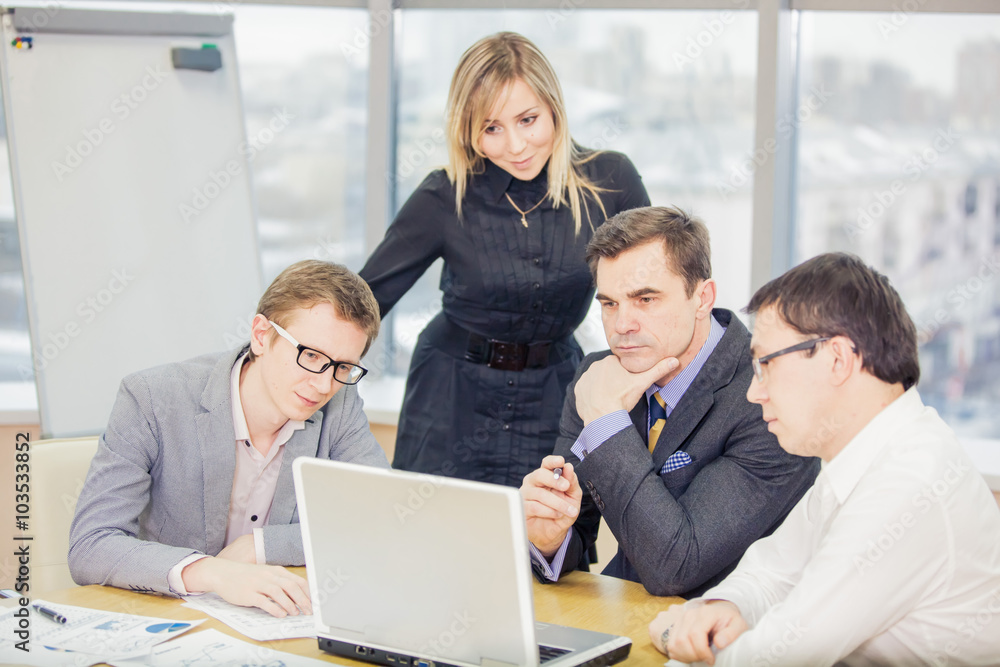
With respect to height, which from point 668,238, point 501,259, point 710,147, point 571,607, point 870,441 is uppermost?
point 710,147

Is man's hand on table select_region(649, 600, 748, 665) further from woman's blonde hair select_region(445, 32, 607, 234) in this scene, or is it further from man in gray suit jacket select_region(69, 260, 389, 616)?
woman's blonde hair select_region(445, 32, 607, 234)

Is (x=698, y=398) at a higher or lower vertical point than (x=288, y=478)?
higher

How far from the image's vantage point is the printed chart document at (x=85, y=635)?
134 centimetres

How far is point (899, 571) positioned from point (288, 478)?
3.79 ft

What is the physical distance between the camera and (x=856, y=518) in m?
1.29

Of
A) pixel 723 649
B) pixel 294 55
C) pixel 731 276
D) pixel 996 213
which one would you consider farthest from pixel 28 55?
pixel 996 213

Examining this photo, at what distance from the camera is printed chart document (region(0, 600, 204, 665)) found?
4.40 feet

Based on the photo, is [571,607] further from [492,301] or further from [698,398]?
[492,301]

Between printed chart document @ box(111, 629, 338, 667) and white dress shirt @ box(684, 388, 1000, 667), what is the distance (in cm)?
61

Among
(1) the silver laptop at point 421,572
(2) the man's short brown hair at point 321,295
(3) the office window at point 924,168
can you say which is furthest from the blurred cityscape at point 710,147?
(1) the silver laptop at point 421,572

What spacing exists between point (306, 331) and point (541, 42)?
2.28 m

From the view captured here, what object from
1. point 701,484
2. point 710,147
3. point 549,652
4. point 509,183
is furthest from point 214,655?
point 710,147

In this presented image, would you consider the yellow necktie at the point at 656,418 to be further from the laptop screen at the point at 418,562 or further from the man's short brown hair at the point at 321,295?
the laptop screen at the point at 418,562

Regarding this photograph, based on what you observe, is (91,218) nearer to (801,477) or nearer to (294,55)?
(294,55)
